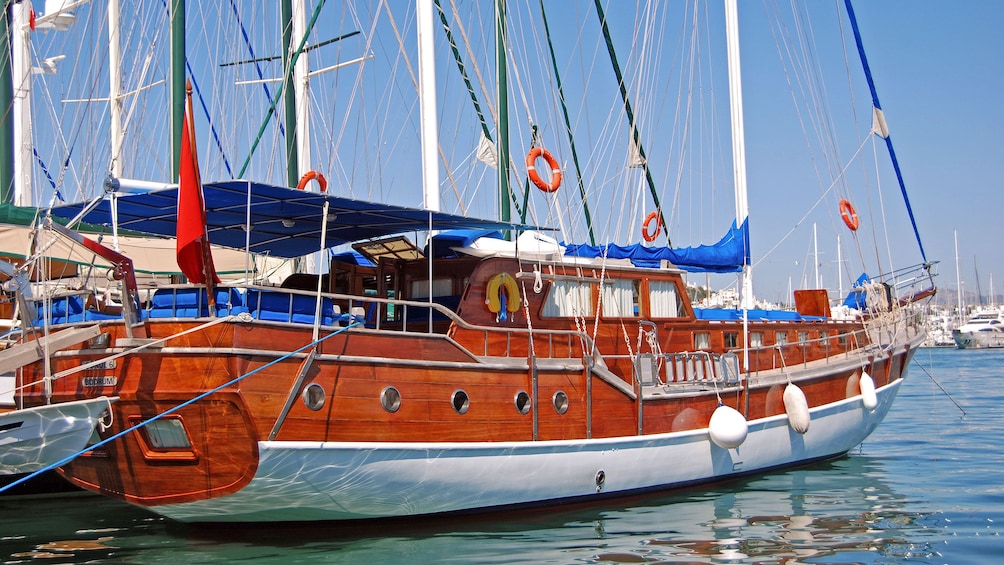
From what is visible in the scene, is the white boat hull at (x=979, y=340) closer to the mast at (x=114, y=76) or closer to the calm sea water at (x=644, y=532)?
the calm sea water at (x=644, y=532)

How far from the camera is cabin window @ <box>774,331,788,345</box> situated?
17.4 m

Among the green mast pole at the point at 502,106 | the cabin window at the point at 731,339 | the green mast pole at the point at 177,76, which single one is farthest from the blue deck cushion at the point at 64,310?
the cabin window at the point at 731,339

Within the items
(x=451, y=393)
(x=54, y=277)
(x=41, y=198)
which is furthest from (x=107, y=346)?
(x=41, y=198)

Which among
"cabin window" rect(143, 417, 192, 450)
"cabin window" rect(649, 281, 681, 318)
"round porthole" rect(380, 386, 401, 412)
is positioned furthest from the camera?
"cabin window" rect(649, 281, 681, 318)

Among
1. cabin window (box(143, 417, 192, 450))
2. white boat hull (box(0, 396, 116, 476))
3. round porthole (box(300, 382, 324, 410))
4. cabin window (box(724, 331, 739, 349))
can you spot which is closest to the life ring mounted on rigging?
round porthole (box(300, 382, 324, 410))

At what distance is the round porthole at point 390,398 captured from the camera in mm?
11094

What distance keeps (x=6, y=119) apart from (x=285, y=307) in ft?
40.0

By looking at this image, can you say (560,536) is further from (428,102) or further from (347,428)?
(428,102)

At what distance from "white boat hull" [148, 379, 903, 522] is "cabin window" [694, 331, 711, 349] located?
1.65 meters

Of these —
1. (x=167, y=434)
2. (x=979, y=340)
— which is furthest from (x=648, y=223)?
(x=979, y=340)

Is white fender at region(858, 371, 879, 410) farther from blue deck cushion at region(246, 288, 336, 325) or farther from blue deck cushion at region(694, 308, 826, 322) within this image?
blue deck cushion at region(246, 288, 336, 325)

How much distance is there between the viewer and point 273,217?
1303 cm

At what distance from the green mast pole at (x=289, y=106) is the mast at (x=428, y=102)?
6.50 m

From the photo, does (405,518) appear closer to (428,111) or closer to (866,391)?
(428,111)
